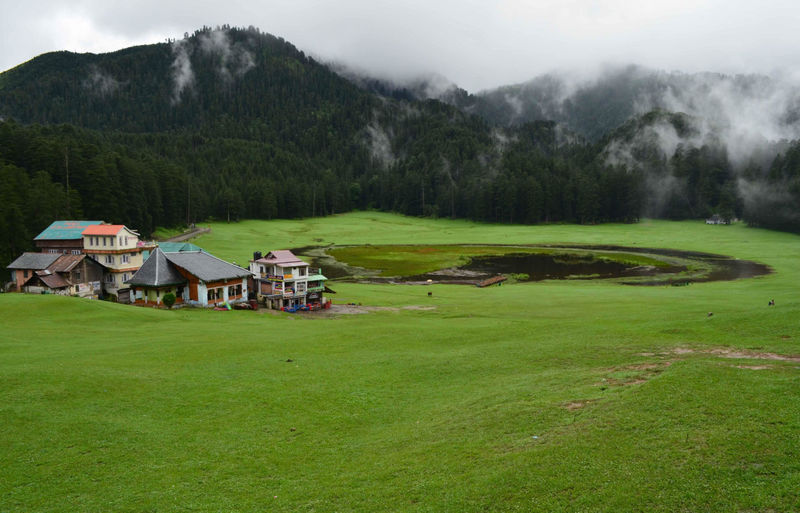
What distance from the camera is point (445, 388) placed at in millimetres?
19359

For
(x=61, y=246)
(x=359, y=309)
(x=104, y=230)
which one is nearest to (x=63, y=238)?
(x=61, y=246)

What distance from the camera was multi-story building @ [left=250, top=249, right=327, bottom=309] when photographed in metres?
47.3

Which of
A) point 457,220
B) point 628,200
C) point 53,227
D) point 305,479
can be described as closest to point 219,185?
point 457,220

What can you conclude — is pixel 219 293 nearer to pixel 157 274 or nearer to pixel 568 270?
pixel 157 274

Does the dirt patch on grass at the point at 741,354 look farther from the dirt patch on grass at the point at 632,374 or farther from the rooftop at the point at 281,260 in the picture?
the rooftop at the point at 281,260

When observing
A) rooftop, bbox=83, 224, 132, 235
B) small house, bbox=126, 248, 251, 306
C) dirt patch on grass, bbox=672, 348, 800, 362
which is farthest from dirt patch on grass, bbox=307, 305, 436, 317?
rooftop, bbox=83, 224, 132, 235

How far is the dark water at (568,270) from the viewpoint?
6500 cm

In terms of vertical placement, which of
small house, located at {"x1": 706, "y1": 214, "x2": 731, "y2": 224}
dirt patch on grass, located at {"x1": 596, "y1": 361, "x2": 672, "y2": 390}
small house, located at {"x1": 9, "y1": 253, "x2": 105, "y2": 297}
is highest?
small house, located at {"x1": 706, "y1": 214, "x2": 731, "y2": 224}

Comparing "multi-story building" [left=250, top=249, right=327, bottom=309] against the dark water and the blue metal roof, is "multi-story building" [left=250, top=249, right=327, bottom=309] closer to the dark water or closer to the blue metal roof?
the dark water

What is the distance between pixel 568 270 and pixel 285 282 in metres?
45.4

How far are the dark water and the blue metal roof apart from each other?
30.4m

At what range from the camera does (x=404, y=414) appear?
17.0 m

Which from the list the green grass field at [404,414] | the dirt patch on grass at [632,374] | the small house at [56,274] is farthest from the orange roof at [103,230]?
the dirt patch on grass at [632,374]

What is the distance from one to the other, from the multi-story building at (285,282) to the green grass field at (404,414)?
46.4 ft
